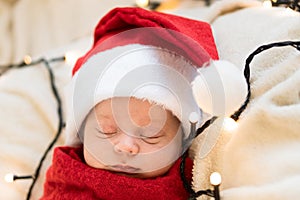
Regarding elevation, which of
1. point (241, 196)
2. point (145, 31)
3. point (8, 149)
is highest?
point (145, 31)

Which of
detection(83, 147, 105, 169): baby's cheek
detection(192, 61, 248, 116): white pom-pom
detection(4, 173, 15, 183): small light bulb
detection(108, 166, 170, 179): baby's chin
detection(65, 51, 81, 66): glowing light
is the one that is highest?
detection(192, 61, 248, 116): white pom-pom

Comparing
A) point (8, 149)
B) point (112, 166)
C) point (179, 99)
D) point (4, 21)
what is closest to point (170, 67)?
point (179, 99)

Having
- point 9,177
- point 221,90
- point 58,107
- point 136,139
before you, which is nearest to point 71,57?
point 58,107

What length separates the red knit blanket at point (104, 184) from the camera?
2.52ft

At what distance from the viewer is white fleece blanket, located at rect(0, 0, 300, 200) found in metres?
0.70

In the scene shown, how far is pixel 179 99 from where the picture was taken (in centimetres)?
80

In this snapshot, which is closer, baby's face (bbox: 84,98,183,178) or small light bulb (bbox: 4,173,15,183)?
baby's face (bbox: 84,98,183,178)

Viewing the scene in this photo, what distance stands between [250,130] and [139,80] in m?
0.19

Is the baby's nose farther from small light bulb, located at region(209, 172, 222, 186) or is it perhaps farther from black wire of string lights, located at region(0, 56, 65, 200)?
black wire of string lights, located at region(0, 56, 65, 200)

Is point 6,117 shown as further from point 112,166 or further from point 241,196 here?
point 241,196

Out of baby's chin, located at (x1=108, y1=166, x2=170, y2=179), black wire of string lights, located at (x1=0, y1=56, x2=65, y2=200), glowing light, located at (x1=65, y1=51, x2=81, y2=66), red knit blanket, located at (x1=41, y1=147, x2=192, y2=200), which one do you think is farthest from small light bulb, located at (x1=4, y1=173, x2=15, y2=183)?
glowing light, located at (x1=65, y1=51, x2=81, y2=66)

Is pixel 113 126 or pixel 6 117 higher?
pixel 113 126

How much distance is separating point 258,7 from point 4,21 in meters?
0.77

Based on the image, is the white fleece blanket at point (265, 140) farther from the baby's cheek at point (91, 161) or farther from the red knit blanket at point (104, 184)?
the baby's cheek at point (91, 161)
